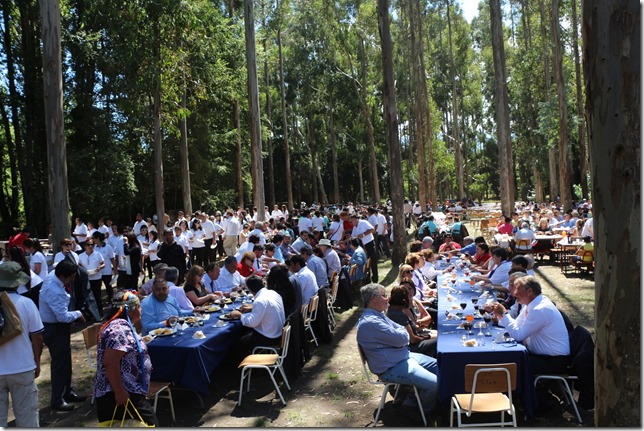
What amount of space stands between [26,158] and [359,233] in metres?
19.1

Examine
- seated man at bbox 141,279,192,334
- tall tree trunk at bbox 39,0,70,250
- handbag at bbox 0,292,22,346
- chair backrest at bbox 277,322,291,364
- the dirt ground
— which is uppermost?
tall tree trunk at bbox 39,0,70,250

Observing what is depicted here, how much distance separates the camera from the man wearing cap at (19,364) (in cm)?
475

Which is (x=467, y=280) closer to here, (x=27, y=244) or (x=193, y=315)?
(x=193, y=315)

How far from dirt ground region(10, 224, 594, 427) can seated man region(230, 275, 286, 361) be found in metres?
0.55

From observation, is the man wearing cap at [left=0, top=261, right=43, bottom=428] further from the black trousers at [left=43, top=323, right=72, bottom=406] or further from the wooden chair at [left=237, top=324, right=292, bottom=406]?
the wooden chair at [left=237, top=324, right=292, bottom=406]

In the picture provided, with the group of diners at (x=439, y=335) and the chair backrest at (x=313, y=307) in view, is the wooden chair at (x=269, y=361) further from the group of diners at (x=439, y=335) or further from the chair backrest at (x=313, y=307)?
the group of diners at (x=439, y=335)

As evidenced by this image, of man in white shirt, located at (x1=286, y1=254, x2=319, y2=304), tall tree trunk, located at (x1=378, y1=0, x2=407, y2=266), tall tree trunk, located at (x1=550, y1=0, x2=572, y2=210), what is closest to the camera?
man in white shirt, located at (x1=286, y1=254, x2=319, y2=304)

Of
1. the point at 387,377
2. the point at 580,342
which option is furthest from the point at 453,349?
the point at 580,342

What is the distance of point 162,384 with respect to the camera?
6.14m

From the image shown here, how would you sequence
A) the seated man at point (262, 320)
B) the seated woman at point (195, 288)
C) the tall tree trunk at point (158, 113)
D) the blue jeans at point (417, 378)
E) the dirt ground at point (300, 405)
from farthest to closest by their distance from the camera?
the tall tree trunk at point (158, 113) < the seated woman at point (195, 288) < the seated man at point (262, 320) < the dirt ground at point (300, 405) < the blue jeans at point (417, 378)

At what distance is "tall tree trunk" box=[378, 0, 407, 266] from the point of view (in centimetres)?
1600

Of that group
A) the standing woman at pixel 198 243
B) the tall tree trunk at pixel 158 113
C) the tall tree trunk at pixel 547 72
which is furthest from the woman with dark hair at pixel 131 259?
the tall tree trunk at pixel 547 72

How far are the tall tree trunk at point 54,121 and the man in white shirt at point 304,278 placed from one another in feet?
15.7

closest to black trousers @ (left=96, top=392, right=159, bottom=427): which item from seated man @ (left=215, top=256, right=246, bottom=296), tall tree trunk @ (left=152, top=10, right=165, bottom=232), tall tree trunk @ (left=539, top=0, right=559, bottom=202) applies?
seated man @ (left=215, top=256, right=246, bottom=296)
